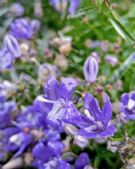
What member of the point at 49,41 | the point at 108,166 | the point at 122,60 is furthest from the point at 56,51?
the point at 108,166

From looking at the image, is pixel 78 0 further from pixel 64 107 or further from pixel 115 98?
pixel 64 107

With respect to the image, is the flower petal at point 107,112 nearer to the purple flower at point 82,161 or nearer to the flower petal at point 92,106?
the flower petal at point 92,106

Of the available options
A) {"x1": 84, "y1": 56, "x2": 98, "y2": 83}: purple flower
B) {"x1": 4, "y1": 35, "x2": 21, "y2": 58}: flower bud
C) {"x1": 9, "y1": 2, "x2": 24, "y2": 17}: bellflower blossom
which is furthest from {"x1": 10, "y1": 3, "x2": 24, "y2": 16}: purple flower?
{"x1": 84, "y1": 56, "x2": 98, "y2": 83}: purple flower

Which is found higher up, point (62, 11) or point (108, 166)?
point (62, 11)

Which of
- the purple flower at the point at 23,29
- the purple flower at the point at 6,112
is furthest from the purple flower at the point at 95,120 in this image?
the purple flower at the point at 23,29

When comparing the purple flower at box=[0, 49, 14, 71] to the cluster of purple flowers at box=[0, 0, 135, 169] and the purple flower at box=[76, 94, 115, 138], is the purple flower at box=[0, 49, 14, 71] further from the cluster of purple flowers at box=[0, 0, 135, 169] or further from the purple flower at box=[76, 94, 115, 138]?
the purple flower at box=[76, 94, 115, 138]

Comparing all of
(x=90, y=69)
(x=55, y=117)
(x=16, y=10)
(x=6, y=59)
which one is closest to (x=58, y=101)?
(x=55, y=117)
